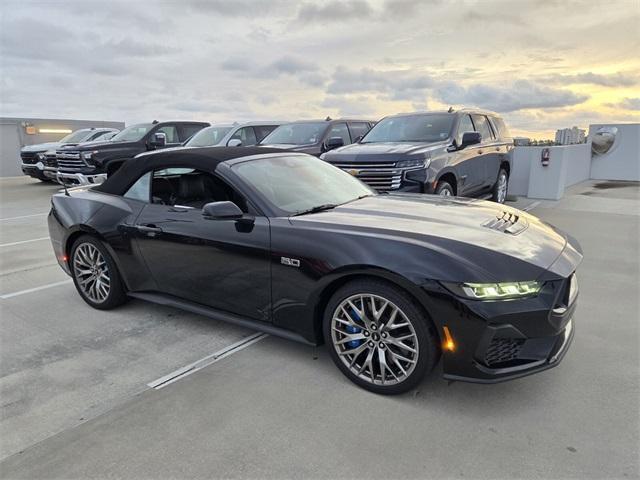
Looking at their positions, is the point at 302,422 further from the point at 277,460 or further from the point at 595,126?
the point at 595,126

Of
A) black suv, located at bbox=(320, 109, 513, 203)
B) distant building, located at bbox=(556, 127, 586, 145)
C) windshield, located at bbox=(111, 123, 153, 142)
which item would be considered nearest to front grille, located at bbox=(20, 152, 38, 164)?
windshield, located at bbox=(111, 123, 153, 142)

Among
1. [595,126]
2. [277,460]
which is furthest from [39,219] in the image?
[595,126]

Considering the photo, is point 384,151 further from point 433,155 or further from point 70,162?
point 70,162

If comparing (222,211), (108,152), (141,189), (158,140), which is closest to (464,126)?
(141,189)

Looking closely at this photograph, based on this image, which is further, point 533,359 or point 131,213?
point 131,213

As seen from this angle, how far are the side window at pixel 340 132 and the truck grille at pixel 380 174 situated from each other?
3.34 metres

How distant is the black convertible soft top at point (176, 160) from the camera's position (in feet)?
12.2

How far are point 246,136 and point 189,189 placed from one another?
8133mm

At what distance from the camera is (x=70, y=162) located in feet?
41.4

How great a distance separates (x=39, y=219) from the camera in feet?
31.3

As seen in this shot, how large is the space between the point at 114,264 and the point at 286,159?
1.81 m

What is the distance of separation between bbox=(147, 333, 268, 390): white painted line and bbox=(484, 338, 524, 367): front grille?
5.97 ft

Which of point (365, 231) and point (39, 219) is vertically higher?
point (365, 231)

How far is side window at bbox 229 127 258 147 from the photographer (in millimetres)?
11484
